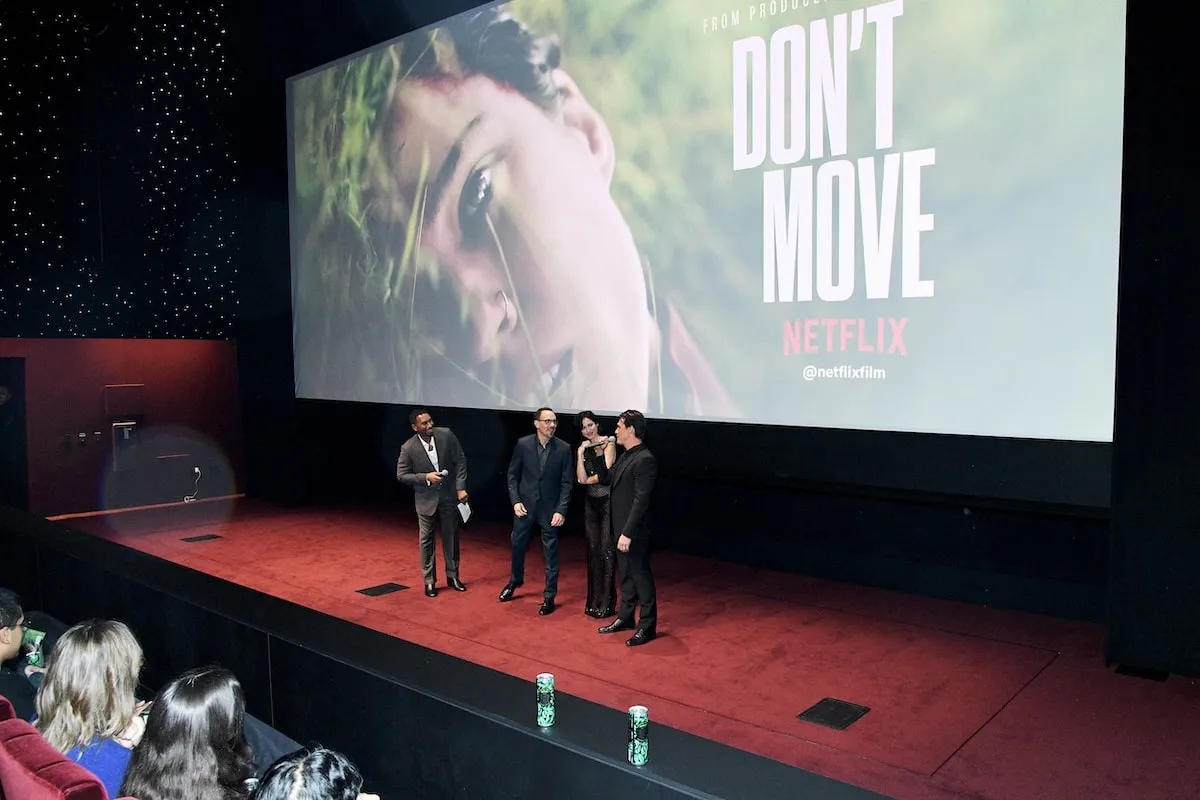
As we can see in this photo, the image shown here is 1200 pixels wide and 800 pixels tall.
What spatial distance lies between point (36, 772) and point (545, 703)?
1065 millimetres

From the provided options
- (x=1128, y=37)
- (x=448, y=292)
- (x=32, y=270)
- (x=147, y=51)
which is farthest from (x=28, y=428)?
(x=1128, y=37)

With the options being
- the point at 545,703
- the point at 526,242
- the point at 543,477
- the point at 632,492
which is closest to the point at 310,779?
the point at 545,703

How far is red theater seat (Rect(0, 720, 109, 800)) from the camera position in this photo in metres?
1.69

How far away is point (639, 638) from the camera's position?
5.06m

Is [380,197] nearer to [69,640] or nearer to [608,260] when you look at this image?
[608,260]

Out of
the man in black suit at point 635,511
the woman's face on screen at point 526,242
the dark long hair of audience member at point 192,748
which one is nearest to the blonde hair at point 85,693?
the dark long hair of audience member at point 192,748

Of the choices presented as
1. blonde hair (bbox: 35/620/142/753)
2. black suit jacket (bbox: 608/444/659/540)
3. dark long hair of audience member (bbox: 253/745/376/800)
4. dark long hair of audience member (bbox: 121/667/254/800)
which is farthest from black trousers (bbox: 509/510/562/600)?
dark long hair of audience member (bbox: 253/745/376/800)

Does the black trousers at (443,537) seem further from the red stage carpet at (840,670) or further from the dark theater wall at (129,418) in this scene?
the dark theater wall at (129,418)

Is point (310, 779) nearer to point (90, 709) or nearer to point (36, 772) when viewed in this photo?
point (36, 772)

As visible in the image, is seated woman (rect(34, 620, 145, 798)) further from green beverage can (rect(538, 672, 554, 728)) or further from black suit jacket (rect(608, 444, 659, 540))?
black suit jacket (rect(608, 444, 659, 540))

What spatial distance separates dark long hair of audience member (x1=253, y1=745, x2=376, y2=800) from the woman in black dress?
3791 mm

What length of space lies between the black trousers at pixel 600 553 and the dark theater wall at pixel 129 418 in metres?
7.29

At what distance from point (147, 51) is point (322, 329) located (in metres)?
3.91

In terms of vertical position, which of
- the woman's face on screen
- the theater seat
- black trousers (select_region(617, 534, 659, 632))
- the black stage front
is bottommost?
black trousers (select_region(617, 534, 659, 632))
